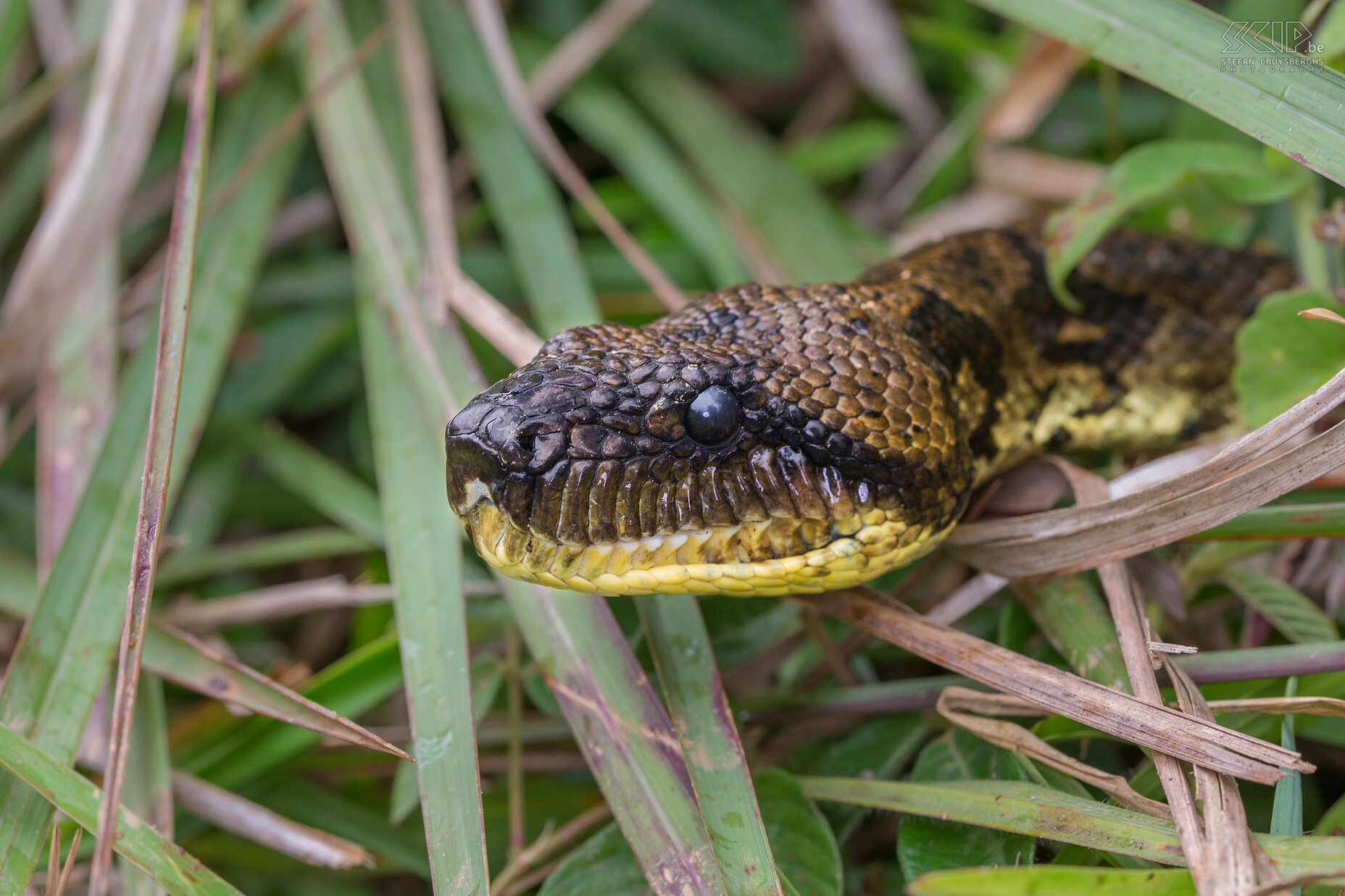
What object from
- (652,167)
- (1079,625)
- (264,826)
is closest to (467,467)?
(264,826)

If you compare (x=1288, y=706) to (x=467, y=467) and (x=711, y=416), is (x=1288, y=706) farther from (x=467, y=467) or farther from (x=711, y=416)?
(x=467, y=467)

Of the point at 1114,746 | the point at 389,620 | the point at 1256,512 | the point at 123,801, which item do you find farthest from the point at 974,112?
Answer: the point at 123,801

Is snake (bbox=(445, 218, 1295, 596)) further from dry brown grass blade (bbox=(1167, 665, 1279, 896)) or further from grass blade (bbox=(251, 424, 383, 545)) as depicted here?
grass blade (bbox=(251, 424, 383, 545))

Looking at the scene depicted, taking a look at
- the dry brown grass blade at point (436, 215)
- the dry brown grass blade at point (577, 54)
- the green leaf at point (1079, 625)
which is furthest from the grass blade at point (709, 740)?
the dry brown grass blade at point (577, 54)

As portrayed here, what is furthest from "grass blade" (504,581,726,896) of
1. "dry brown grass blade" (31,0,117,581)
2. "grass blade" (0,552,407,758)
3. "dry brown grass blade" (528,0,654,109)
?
"dry brown grass blade" (528,0,654,109)

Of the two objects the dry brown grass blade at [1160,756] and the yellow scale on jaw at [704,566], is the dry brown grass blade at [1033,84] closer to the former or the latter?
the dry brown grass blade at [1160,756]
